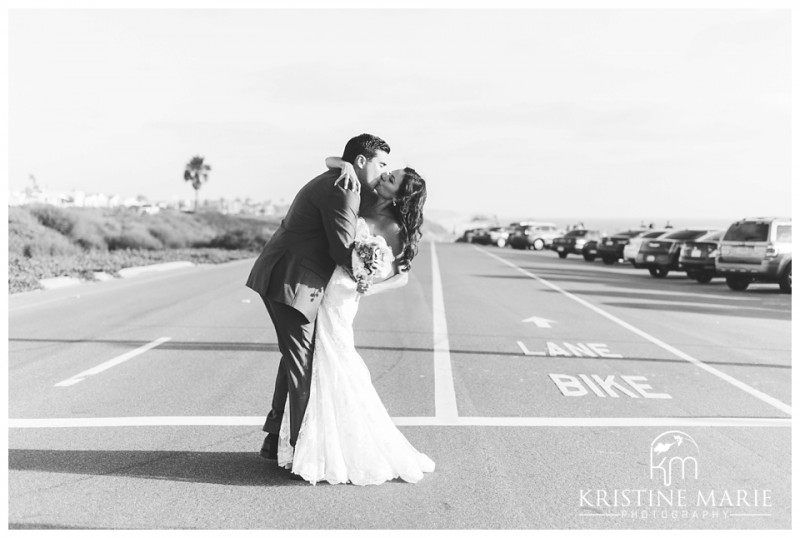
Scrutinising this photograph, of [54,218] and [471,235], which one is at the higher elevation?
[54,218]

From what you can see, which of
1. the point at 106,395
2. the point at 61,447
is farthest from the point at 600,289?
the point at 61,447

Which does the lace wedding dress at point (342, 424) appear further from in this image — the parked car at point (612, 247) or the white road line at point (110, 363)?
the parked car at point (612, 247)

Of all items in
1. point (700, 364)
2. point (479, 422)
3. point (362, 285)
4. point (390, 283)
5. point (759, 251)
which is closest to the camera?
point (362, 285)

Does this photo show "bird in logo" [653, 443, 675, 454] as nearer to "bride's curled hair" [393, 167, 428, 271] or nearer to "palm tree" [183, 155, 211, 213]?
"bride's curled hair" [393, 167, 428, 271]

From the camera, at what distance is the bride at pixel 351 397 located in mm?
5219

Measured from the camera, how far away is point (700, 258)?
982 inches

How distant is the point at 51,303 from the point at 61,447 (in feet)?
34.6

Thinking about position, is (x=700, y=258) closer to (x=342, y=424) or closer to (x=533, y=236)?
(x=342, y=424)

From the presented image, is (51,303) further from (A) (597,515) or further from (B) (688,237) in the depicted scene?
(B) (688,237)

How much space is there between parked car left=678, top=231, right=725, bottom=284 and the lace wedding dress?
21.4 m

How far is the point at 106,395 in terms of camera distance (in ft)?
25.4

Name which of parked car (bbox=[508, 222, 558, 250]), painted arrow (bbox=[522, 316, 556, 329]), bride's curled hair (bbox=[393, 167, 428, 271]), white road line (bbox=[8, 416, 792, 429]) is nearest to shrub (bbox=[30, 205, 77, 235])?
parked car (bbox=[508, 222, 558, 250])

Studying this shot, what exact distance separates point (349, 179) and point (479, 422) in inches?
104

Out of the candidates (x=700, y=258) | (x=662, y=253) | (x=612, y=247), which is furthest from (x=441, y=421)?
(x=612, y=247)
